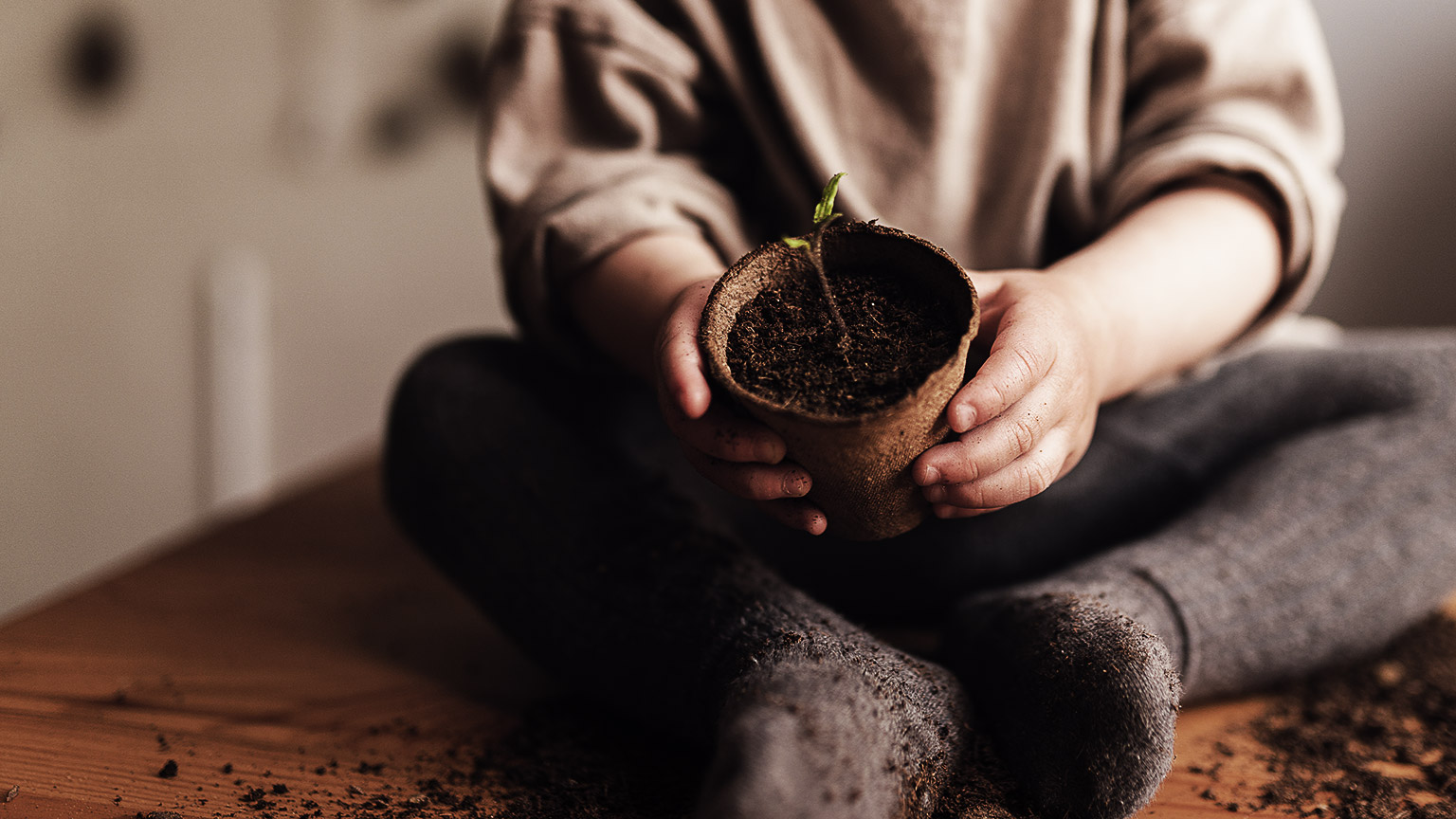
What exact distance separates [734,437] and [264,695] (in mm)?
449

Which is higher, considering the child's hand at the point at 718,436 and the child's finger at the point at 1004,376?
the child's hand at the point at 718,436

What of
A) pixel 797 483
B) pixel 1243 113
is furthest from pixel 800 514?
pixel 1243 113

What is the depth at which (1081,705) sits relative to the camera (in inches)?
21.7

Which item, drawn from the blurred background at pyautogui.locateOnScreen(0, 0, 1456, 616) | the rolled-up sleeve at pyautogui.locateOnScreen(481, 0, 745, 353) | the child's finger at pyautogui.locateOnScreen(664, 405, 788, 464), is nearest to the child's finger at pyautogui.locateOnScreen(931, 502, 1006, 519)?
the child's finger at pyautogui.locateOnScreen(664, 405, 788, 464)

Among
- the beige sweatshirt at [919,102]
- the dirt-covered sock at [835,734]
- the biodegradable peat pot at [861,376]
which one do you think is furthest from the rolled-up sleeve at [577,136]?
the dirt-covered sock at [835,734]

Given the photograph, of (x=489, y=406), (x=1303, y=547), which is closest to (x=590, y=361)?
(x=489, y=406)

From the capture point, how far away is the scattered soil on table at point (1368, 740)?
0.63m

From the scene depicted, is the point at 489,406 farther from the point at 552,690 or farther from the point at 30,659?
the point at 30,659

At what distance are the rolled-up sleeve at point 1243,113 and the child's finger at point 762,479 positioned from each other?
1.52 feet

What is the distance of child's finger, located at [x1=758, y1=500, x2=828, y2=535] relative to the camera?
1.79 feet

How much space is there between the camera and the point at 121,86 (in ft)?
4.50

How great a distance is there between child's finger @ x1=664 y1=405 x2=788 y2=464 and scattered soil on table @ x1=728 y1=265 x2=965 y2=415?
22 mm

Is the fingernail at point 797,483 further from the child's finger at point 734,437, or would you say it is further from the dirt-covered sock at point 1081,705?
the dirt-covered sock at point 1081,705

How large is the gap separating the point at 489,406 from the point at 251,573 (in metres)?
0.38
